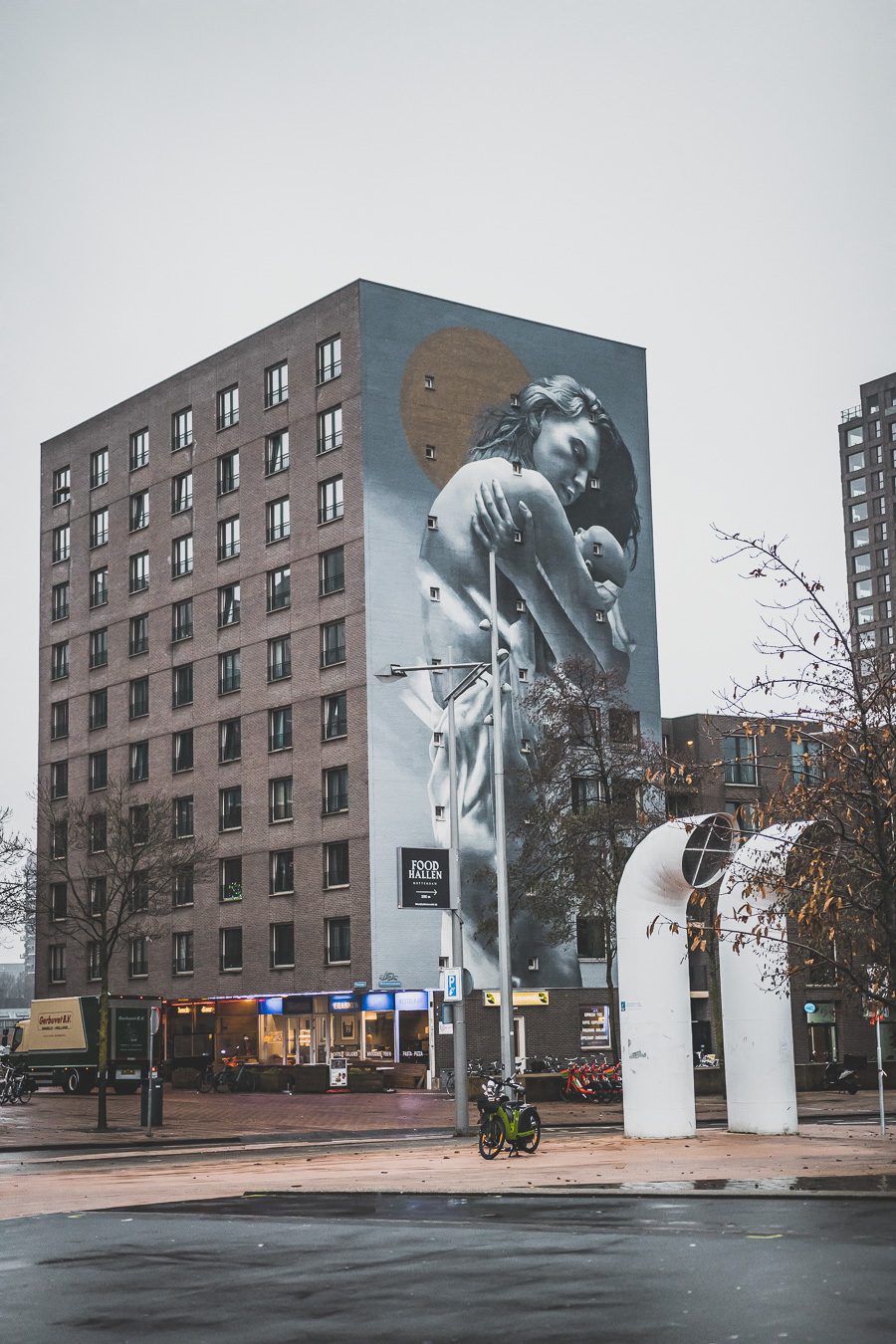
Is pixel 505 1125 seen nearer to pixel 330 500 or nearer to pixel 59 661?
pixel 330 500

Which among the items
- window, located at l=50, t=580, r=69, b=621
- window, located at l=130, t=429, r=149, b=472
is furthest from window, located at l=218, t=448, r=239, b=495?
window, located at l=50, t=580, r=69, b=621

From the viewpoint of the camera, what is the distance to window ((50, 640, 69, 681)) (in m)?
88.4

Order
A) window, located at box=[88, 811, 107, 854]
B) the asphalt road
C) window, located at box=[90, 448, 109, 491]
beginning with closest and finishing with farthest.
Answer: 1. the asphalt road
2. window, located at box=[88, 811, 107, 854]
3. window, located at box=[90, 448, 109, 491]

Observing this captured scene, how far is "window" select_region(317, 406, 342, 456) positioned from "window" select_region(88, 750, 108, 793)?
21643mm

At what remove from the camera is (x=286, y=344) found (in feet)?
247

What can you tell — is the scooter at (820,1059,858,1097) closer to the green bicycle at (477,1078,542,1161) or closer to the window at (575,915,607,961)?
the window at (575,915,607,961)

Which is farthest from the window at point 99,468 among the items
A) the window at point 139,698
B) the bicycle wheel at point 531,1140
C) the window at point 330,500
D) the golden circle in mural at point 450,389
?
the bicycle wheel at point 531,1140

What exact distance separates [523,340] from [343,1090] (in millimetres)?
34286

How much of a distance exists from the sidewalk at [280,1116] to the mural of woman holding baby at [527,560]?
46.6ft

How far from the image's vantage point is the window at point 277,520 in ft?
243

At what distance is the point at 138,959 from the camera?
8000cm

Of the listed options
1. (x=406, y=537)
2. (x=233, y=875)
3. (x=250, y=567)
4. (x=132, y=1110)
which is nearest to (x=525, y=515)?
(x=406, y=537)

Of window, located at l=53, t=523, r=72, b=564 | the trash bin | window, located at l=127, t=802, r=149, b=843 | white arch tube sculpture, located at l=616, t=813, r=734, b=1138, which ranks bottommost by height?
the trash bin

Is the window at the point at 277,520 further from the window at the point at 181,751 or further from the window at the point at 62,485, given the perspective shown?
the window at the point at 62,485
